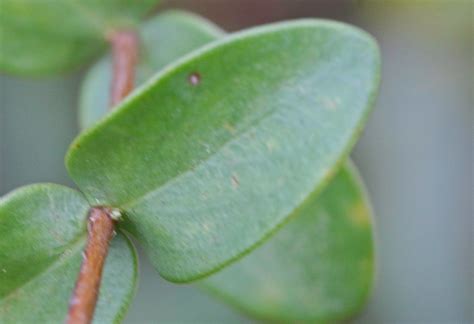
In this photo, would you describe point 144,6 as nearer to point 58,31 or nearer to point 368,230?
point 58,31

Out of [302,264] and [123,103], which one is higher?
[123,103]

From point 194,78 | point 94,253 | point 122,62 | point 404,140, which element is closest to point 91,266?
point 94,253

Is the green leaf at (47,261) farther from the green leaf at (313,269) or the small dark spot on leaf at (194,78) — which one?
the green leaf at (313,269)

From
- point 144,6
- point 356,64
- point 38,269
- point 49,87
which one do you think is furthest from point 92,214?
point 49,87

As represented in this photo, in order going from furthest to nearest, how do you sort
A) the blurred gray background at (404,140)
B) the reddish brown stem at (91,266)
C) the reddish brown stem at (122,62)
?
1. the blurred gray background at (404,140)
2. the reddish brown stem at (122,62)
3. the reddish brown stem at (91,266)


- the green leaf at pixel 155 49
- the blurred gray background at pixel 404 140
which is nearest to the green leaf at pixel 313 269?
the green leaf at pixel 155 49
